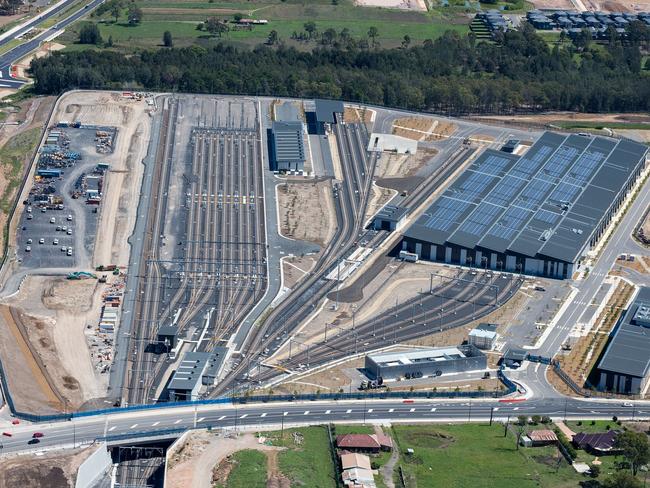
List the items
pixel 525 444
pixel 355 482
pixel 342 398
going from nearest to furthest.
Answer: pixel 355 482, pixel 525 444, pixel 342 398

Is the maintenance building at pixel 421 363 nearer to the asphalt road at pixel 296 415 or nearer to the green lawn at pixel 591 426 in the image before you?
the asphalt road at pixel 296 415

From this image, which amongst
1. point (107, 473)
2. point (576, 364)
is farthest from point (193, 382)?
point (576, 364)

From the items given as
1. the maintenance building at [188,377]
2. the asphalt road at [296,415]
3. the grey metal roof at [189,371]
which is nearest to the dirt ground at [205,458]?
the asphalt road at [296,415]

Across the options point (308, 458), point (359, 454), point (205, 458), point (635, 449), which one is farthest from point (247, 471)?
point (635, 449)

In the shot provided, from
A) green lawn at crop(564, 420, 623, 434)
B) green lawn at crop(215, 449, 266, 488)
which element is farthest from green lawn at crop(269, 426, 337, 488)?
green lawn at crop(564, 420, 623, 434)

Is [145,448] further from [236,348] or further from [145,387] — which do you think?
[236,348]
